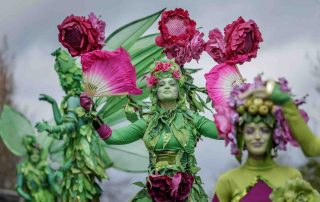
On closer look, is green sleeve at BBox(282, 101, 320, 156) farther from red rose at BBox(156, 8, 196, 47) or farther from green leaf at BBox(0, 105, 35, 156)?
green leaf at BBox(0, 105, 35, 156)

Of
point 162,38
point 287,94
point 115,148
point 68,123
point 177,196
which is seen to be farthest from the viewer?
point 115,148

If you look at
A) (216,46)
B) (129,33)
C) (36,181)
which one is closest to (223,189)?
(216,46)

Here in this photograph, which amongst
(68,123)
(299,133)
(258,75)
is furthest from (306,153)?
(68,123)

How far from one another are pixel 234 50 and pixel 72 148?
9.83 feet

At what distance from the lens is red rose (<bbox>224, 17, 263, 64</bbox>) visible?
873 cm

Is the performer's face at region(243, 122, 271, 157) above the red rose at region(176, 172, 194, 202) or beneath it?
above

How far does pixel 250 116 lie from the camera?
6152 mm

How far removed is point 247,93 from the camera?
612cm

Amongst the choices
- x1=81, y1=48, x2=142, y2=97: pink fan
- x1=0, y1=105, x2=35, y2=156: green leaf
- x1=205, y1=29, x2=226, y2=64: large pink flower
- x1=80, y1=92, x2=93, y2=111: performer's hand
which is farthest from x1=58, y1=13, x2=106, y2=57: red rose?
x1=0, y1=105, x2=35, y2=156: green leaf

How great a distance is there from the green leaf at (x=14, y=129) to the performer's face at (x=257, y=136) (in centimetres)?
762

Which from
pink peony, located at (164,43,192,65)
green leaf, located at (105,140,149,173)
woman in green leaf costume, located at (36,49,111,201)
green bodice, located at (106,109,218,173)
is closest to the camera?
green bodice, located at (106,109,218,173)

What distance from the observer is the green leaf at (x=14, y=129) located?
1370 centimetres

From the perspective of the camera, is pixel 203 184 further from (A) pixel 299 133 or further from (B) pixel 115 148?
(B) pixel 115 148

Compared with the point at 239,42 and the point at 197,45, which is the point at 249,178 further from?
the point at 197,45
